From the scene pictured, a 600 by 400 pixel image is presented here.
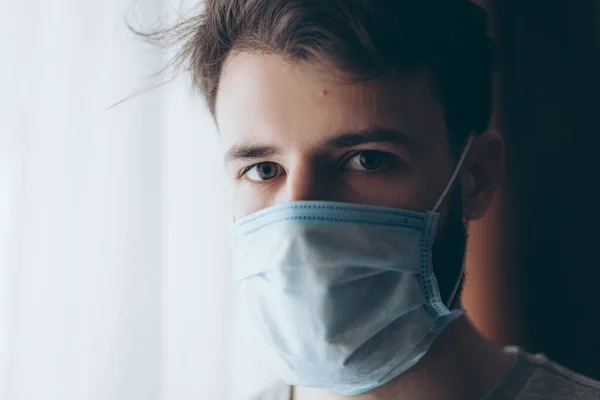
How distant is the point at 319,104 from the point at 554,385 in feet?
2.14

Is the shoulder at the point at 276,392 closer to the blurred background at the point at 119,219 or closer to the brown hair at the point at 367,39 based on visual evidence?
the blurred background at the point at 119,219

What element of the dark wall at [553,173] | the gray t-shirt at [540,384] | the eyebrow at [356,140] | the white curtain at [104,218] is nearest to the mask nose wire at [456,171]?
the eyebrow at [356,140]

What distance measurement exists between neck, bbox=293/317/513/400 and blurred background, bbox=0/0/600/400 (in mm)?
305

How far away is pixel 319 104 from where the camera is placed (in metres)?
1.02

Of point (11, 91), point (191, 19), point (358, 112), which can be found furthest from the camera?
point (191, 19)

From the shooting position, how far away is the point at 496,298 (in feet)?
5.75

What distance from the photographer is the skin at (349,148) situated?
103 centimetres

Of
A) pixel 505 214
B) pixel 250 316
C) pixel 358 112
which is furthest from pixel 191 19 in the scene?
pixel 505 214

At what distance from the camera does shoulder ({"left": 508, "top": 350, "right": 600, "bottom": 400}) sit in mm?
1146

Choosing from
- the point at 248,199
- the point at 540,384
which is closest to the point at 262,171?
the point at 248,199

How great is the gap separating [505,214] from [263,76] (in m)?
0.94

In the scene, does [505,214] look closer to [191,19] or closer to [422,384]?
[422,384]

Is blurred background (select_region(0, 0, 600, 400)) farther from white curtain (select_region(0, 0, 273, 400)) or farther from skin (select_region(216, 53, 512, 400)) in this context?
Result: skin (select_region(216, 53, 512, 400))

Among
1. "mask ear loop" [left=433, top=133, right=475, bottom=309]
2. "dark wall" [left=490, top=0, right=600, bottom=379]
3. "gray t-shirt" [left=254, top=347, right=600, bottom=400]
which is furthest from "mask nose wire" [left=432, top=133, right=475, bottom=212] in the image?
"dark wall" [left=490, top=0, right=600, bottom=379]
